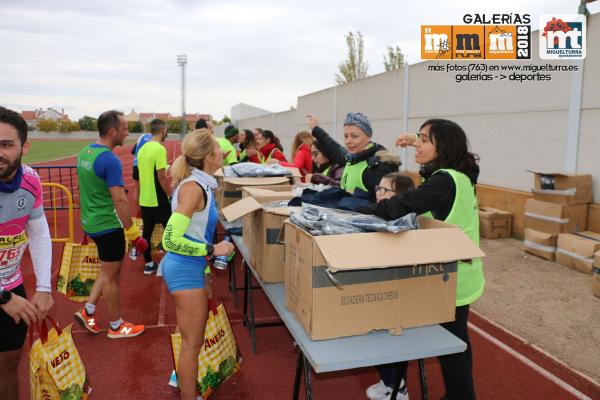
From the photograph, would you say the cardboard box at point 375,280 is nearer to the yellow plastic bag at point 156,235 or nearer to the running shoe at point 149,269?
the running shoe at point 149,269

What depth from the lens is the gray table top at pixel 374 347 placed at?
6.96 feet

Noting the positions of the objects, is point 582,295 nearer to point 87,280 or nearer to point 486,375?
point 486,375

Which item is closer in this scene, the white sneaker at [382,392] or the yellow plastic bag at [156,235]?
the white sneaker at [382,392]

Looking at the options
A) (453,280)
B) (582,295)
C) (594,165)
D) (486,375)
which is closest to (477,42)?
(594,165)

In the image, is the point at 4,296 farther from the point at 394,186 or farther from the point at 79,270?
the point at 79,270

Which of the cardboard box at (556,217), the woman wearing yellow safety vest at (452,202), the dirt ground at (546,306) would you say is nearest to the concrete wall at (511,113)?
the cardboard box at (556,217)

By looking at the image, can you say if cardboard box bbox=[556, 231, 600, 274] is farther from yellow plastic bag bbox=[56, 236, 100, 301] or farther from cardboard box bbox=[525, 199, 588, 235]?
yellow plastic bag bbox=[56, 236, 100, 301]

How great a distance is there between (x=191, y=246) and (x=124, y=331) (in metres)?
2.27

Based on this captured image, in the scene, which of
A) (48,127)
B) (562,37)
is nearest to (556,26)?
(562,37)

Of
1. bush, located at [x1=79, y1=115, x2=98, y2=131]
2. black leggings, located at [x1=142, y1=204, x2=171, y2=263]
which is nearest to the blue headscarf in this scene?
black leggings, located at [x1=142, y1=204, x2=171, y2=263]

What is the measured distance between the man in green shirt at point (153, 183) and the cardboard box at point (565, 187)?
18.4 ft

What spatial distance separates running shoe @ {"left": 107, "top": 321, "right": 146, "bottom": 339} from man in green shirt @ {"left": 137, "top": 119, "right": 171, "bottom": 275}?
77.5 inches

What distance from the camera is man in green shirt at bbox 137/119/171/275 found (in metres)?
5.93

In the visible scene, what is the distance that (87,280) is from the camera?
178 inches
